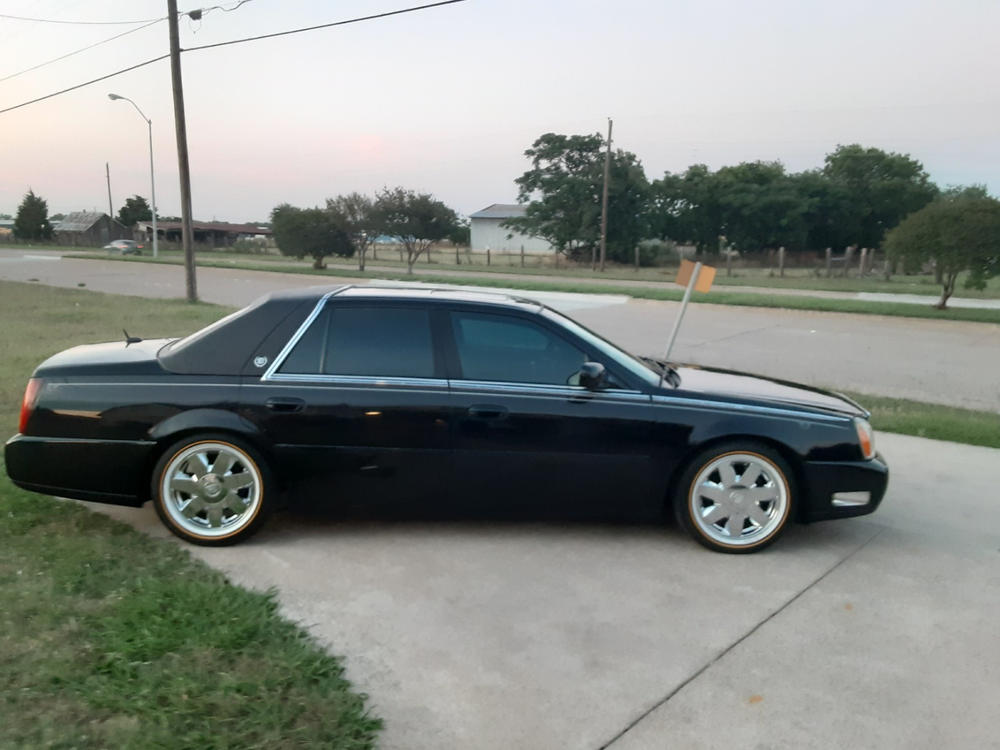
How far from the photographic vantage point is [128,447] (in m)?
4.26

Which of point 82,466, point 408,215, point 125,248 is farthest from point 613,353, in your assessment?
point 125,248

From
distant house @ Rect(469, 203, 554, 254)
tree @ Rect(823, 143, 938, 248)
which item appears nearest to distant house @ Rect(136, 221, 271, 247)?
distant house @ Rect(469, 203, 554, 254)

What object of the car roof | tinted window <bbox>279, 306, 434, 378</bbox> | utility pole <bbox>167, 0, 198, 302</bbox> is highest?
utility pole <bbox>167, 0, 198, 302</bbox>

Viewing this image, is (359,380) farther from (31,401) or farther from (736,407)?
(736,407)

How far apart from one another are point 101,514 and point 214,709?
2.39 metres

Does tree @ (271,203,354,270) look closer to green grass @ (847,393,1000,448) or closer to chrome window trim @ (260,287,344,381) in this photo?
green grass @ (847,393,1000,448)

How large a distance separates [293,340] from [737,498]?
8.52ft

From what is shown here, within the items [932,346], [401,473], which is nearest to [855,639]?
[401,473]

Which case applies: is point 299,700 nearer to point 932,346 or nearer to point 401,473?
point 401,473

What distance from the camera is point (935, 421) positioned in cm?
763

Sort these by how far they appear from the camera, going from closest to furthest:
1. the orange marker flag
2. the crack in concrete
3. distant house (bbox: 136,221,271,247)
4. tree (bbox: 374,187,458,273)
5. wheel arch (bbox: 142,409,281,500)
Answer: the crack in concrete → wheel arch (bbox: 142,409,281,500) → the orange marker flag → tree (bbox: 374,187,458,273) → distant house (bbox: 136,221,271,247)

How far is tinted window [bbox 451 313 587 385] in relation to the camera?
446 centimetres

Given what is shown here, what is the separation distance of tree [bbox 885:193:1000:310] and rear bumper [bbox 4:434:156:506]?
18.9m

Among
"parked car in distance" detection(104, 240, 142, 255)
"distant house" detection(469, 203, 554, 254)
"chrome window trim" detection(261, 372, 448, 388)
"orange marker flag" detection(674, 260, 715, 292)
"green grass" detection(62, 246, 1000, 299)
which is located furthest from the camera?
"distant house" detection(469, 203, 554, 254)
